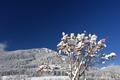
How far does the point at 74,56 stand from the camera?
2391cm

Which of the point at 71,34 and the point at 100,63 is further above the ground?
the point at 71,34

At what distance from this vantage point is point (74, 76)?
953 inches

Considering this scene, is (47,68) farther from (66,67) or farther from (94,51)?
(94,51)

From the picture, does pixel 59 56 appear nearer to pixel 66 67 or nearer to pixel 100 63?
pixel 66 67

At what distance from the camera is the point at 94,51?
23.1 m

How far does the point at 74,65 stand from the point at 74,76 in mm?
721

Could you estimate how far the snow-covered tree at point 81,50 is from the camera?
23125 millimetres

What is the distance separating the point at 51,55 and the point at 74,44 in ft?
6.20

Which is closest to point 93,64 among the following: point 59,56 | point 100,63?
point 100,63

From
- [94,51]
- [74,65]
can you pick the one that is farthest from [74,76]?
[94,51]

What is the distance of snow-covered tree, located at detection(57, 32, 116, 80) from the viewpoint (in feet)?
75.9

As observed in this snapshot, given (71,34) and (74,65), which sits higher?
(71,34)

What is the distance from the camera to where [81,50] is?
23391 mm

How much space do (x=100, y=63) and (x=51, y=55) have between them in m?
3.22
